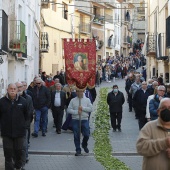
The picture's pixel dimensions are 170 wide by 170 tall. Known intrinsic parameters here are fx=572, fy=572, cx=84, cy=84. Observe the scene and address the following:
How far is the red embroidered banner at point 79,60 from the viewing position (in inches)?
620

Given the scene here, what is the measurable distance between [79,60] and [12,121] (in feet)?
18.1

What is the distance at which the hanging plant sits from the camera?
12320 millimetres

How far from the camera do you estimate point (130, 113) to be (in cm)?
2502

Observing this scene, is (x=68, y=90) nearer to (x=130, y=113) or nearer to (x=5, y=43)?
(x=5, y=43)

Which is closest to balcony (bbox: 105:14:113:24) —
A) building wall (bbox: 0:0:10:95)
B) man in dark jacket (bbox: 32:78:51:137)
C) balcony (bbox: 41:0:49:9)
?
balcony (bbox: 41:0:49:9)

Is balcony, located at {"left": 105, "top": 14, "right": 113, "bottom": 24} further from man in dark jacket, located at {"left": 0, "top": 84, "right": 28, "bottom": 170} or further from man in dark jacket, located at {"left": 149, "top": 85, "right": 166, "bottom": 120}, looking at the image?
man in dark jacket, located at {"left": 0, "top": 84, "right": 28, "bottom": 170}

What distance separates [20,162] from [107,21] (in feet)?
190

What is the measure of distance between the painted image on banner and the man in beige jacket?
9493mm

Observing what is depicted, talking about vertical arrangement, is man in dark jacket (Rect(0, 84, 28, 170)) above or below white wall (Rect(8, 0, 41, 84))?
below

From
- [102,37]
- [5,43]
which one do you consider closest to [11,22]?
[5,43]

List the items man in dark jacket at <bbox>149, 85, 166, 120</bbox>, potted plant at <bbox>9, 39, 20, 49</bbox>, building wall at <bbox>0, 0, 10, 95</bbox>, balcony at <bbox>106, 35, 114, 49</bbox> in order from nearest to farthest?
man in dark jacket at <bbox>149, 85, 166, 120</bbox> < building wall at <bbox>0, 0, 10, 95</bbox> < potted plant at <bbox>9, 39, 20, 49</bbox> < balcony at <bbox>106, 35, 114, 49</bbox>

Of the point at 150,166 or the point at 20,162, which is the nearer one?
the point at 150,166

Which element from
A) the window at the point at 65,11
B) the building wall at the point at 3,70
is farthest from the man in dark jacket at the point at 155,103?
the window at the point at 65,11

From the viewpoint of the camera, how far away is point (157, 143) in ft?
20.1
